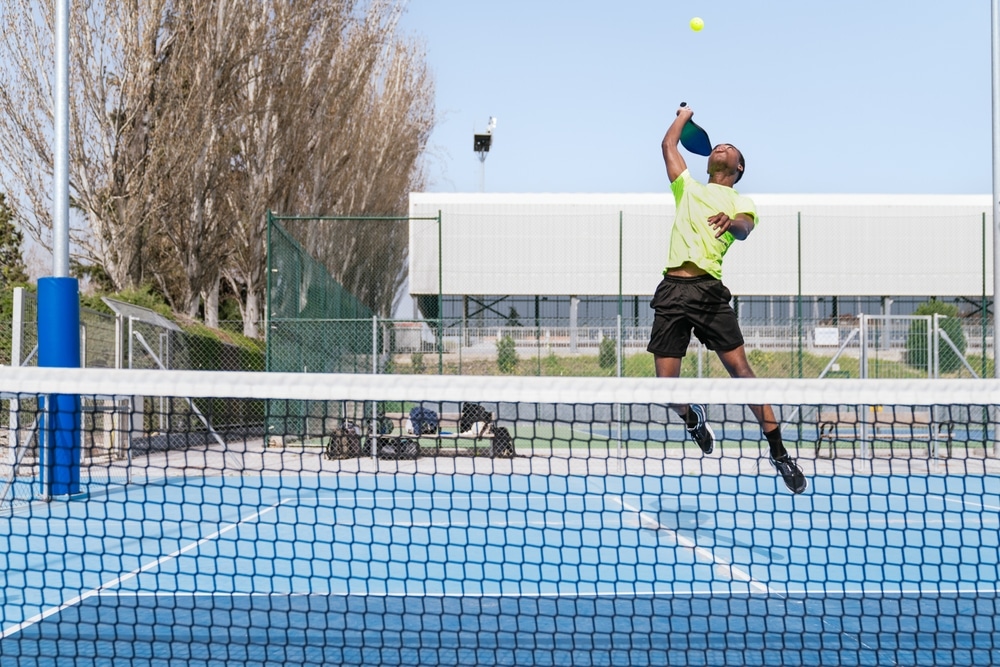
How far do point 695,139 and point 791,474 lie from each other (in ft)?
5.33

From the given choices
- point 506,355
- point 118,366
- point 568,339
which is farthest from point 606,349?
point 118,366

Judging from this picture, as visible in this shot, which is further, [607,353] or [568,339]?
[568,339]

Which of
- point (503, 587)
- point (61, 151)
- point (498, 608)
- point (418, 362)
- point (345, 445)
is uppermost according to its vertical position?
point (61, 151)

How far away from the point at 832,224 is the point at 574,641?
21.8 m

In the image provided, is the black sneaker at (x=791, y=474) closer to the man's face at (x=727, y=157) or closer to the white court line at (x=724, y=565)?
the white court line at (x=724, y=565)

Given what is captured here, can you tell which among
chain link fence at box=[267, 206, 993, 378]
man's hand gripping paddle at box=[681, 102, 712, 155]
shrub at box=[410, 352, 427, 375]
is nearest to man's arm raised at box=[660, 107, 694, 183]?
man's hand gripping paddle at box=[681, 102, 712, 155]

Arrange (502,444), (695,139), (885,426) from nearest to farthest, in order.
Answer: (695,139) < (885,426) < (502,444)

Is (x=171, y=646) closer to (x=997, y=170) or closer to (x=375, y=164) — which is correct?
(x=997, y=170)

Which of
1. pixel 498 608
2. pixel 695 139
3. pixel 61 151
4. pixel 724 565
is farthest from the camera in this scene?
pixel 61 151

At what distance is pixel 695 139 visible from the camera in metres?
4.84

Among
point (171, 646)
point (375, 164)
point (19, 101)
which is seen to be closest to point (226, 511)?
point (171, 646)

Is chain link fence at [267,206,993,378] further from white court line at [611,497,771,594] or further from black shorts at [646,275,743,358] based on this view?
black shorts at [646,275,743,358]

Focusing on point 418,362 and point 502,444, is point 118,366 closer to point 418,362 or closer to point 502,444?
point 418,362

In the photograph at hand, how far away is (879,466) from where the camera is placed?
13086mm
